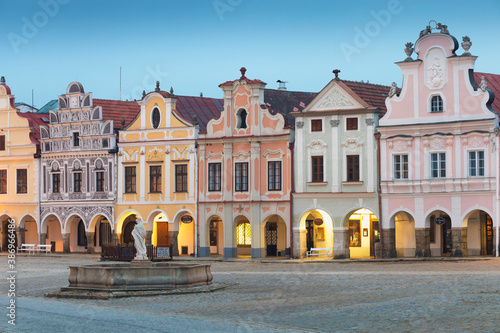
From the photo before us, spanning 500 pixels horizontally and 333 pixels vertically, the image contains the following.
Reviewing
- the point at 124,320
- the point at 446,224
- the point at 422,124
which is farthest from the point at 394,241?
the point at 124,320

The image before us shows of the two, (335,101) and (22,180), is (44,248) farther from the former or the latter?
(335,101)

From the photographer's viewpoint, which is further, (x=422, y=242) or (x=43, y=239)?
(x=43, y=239)

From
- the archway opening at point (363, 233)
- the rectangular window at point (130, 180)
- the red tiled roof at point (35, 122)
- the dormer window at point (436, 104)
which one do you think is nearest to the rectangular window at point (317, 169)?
the archway opening at point (363, 233)

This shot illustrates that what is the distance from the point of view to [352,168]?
54250 mm

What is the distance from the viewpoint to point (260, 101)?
188 feet

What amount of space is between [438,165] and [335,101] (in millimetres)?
→ 6690

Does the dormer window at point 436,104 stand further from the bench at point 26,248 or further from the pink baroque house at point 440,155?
the bench at point 26,248

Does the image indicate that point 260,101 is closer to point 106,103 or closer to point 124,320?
point 106,103

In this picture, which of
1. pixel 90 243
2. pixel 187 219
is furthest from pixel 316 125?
pixel 90 243

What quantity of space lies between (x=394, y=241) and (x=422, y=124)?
20.3 feet

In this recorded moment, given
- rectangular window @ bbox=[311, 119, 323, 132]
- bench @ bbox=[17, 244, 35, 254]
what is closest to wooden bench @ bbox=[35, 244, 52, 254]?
bench @ bbox=[17, 244, 35, 254]

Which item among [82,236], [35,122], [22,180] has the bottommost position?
[82,236]

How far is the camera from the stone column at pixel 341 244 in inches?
2119

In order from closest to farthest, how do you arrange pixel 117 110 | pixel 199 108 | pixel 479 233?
Answer: 1. pixel 479 233
2. pixel 199 108
3. pixel 117 110
